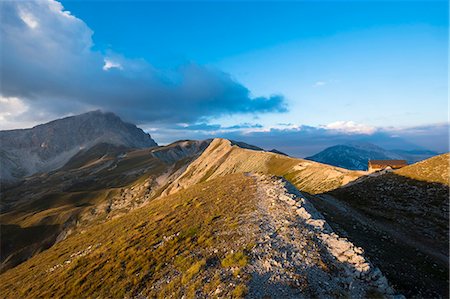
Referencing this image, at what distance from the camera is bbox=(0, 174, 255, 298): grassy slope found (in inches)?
717

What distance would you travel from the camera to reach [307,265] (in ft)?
57.4

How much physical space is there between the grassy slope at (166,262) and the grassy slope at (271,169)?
52.8 metres

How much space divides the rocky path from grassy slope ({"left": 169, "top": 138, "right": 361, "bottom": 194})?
55.5m

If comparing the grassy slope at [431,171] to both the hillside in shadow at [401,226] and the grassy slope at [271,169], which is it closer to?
the hillside in shadow at [401,226]

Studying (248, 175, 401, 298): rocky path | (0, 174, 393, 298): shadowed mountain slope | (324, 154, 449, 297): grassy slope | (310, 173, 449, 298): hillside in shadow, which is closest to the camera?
(248, 175, 401, 298): rocky path

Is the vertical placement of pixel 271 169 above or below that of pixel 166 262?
Answer: below

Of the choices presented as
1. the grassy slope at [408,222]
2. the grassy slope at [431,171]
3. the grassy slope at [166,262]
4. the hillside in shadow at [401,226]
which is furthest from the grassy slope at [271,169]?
the grassy slope at [166,262]

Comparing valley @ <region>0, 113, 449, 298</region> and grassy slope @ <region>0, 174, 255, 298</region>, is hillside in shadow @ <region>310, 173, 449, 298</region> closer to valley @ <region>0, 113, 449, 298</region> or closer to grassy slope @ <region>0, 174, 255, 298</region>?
valley @ <region>0, 113, 449, 298</region>

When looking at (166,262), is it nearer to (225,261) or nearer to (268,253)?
(225,261)

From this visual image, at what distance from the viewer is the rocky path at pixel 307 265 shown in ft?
50.5

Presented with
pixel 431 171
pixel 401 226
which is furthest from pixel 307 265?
pixel 431 171

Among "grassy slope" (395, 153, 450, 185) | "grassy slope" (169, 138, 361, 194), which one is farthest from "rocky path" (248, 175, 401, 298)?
"grassy slope" (169, 138, 361, 194)

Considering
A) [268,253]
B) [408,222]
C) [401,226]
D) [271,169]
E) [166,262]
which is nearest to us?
[268,253]

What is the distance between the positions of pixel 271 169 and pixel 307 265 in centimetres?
11392
